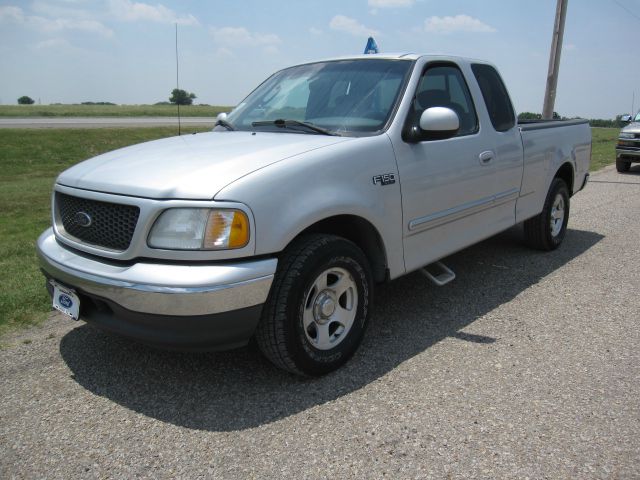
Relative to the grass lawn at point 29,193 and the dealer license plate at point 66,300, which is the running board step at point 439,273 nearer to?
the dealer license plate at point 66,300

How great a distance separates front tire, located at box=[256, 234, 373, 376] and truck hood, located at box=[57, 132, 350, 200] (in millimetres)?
509

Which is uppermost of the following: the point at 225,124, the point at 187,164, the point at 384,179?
the point at 225,124

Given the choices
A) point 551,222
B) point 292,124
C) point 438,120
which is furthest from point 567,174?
point 292,124

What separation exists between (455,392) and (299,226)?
1236 mm

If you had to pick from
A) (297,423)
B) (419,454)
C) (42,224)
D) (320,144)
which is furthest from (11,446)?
(42,224)

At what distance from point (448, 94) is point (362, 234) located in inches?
59.8

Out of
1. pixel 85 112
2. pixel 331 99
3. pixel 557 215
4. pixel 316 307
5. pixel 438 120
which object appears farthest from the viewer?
pixel 85 112

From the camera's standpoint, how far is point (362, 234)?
348cm

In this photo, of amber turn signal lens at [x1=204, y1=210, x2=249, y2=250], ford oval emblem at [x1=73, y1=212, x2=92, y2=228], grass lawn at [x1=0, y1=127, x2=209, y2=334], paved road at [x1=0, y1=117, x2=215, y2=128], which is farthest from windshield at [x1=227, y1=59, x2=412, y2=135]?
paved road at [x1=0, y1=117, x2=215, y2=128]

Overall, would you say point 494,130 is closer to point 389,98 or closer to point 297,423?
point 389,98

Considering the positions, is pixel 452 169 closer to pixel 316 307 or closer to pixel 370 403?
pixel 316 307

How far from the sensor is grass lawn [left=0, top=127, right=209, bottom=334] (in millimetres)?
4309

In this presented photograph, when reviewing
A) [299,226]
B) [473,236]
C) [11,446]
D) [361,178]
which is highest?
[361,178]

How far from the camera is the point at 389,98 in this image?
3756 mm
